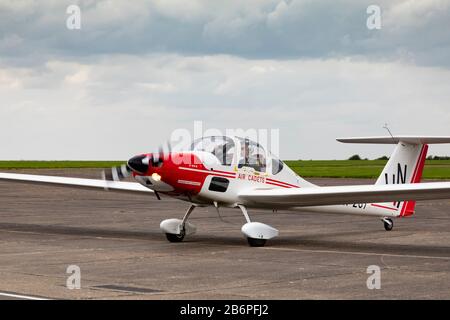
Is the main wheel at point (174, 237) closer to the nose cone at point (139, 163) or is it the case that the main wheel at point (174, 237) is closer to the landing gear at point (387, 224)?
the nose cone at point (139, 163)

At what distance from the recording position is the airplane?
16516 mm

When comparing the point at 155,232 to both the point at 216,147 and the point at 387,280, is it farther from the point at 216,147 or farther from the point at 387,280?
the point at 387,280

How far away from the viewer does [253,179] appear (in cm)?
1795

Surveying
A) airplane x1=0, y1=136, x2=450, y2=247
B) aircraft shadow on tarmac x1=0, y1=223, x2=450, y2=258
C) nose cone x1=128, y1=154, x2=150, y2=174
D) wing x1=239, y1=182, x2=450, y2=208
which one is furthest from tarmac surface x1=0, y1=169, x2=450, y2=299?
nose cone x1=128, y1=154, x2=150, y2=174

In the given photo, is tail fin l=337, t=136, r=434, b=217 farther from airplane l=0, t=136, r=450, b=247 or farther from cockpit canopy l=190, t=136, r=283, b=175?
cockpit canopy l=190, t=136, r=283, b=175

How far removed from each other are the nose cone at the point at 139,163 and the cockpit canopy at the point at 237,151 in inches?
53.7

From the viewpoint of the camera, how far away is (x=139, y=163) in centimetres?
1611

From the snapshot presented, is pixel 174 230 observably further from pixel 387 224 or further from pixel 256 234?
pixel 387 224

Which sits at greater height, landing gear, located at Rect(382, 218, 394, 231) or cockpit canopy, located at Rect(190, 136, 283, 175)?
cockpit canopy, located at Rect(190, 136, 283, 175)

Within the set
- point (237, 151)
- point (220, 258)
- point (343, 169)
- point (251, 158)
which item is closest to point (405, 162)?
point (251, 158)

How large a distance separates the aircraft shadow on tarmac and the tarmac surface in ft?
0.07

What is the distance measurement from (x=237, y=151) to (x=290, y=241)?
2.42 m

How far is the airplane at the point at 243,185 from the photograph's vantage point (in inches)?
650

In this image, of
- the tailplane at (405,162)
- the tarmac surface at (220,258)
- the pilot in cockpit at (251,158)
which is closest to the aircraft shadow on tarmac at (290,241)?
the tarmac surface at (220,258)
